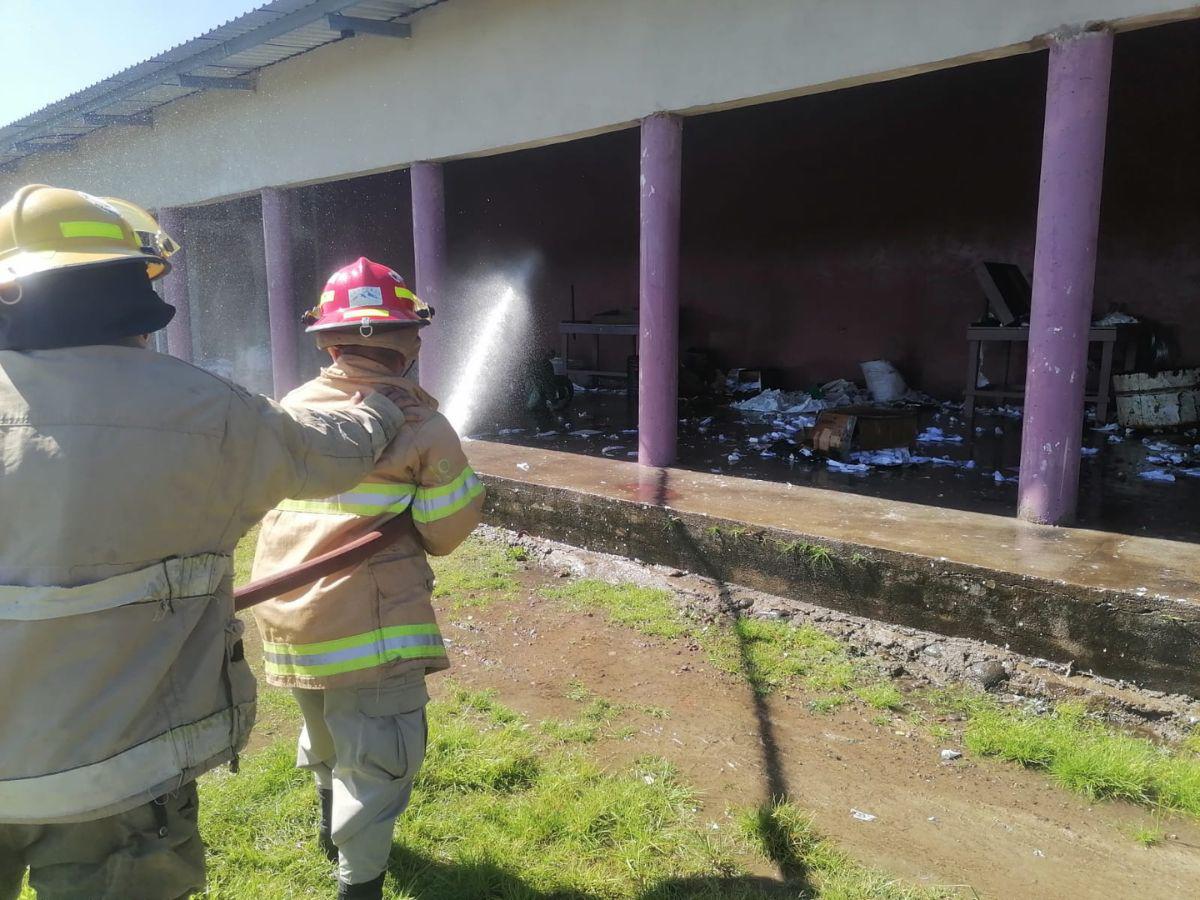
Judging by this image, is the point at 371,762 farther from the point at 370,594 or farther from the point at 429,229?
the point at 429,229

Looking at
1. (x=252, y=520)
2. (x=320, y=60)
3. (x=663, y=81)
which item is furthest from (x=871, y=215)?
(x=252, y=520)

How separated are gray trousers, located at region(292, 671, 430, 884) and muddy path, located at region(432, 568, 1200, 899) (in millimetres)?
1103

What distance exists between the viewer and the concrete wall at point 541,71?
167 inches

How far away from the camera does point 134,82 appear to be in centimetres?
877

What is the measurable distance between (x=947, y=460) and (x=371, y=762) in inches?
204

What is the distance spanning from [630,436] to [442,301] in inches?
87.0

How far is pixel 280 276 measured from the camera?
9203 millimetres

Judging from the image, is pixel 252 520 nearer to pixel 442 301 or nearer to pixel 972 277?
pixel 442 301

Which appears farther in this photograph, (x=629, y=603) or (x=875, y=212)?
(x=875, y=212)

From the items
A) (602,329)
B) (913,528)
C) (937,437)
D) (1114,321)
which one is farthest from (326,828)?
(602,329)

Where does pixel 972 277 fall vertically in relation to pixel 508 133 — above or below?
below

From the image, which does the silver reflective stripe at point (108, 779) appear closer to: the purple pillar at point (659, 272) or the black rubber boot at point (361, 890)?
the black rubber boot at point (361, 890)

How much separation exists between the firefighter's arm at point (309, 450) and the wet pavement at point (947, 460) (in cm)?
378

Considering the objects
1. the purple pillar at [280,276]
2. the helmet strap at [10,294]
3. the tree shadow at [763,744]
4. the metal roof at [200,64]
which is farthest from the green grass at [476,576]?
the purple pillar at [280,276]
